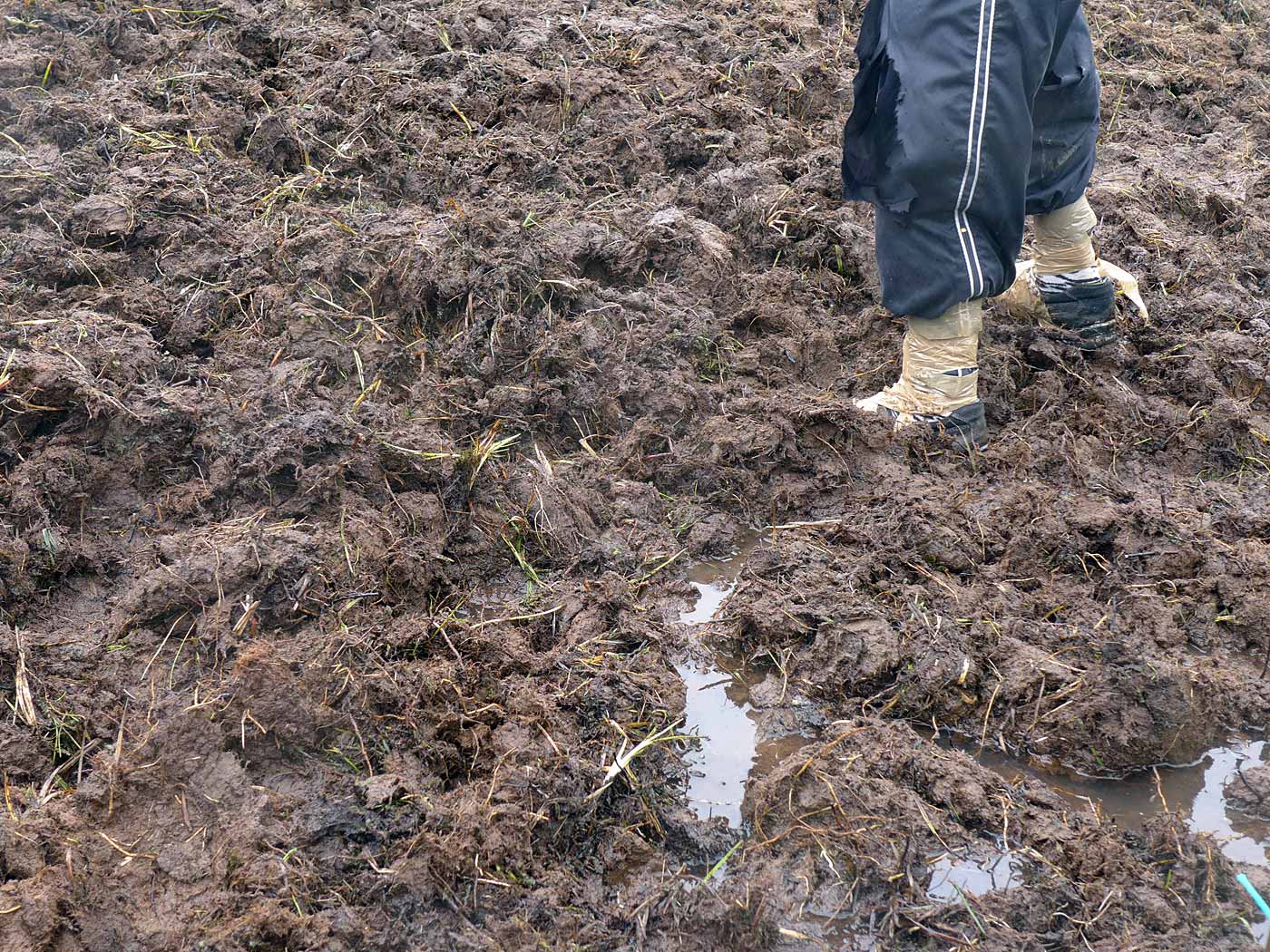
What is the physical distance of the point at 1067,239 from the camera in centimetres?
354

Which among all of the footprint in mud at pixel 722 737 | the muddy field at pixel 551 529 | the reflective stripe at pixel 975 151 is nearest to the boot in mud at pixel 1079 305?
the muddy field at pixel 551 529

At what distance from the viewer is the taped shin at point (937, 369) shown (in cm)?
310

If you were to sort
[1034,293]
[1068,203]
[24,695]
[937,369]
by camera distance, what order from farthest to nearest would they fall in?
[1034,293]
[1068,203]
[937,369]
[24,695]

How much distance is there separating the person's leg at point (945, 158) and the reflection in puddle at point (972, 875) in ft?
4.80

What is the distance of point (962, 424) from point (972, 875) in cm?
152

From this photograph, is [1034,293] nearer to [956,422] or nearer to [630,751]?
[956,422]

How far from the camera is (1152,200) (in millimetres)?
4219

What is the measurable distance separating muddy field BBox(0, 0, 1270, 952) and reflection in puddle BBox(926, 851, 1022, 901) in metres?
0.01

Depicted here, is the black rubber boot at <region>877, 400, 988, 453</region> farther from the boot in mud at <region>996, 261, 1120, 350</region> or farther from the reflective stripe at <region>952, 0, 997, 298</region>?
the boot in mud at <region>996, 261, 1120, 350</region>

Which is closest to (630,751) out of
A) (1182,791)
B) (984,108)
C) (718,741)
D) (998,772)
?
(718,741)

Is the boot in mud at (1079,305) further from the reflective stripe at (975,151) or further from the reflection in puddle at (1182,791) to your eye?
the reflection in puddle at (1182,791)

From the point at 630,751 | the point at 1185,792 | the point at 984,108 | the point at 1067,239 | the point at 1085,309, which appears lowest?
the point at 1185,792

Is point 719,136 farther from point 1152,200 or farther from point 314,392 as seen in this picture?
point 314,392

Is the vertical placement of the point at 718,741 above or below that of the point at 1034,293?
below
